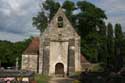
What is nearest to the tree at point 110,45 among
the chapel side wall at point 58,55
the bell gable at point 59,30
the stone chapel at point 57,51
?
the stone chapel at point 57,51

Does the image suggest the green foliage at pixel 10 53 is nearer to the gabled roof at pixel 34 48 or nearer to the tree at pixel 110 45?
the tree at pixel 110 45

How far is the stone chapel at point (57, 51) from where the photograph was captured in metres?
Result: 65.9

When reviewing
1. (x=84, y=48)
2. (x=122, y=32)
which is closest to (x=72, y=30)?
(x=84, y=48)

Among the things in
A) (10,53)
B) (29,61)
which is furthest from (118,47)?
(10,53)

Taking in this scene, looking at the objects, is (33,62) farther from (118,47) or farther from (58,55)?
(118,47)

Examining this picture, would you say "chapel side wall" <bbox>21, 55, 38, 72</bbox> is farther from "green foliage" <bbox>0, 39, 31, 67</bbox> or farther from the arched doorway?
"green foliage" <bbox>0, 39, 31, 67</bbox>

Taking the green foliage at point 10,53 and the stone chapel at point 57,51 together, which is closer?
the stone chapel at point 57,51

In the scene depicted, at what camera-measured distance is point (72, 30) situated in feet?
219

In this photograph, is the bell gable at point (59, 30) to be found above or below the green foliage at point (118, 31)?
below

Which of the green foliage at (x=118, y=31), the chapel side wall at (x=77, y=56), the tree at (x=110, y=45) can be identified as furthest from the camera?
the green foliage at (x=118, y=31)

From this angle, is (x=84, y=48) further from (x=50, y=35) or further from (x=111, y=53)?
(x=50, y=35)

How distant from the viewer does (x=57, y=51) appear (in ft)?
220

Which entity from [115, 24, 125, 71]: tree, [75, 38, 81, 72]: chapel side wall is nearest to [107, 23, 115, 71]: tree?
[115, 24, 125, 71]: tree

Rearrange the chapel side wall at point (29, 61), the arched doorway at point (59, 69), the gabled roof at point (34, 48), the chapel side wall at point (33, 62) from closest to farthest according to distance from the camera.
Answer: the arched doorway at point (59, 69), the chapel side wall at point (29, 61), the chapel side wall at point (33, 62), the gabled roof at point (34, 48)
